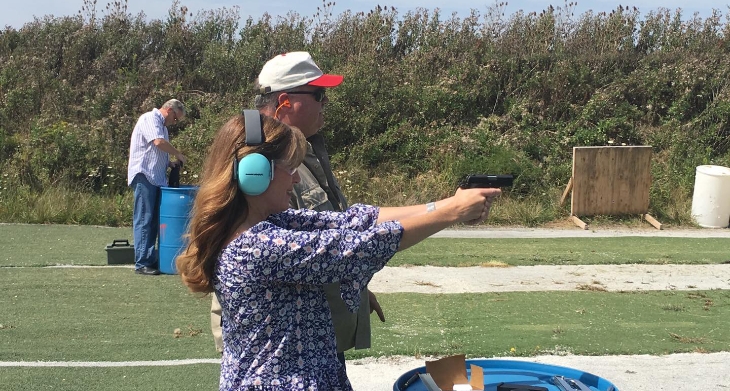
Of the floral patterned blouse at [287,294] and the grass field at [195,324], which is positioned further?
the grass field at [195,324]

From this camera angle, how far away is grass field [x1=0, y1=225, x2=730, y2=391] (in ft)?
17.1

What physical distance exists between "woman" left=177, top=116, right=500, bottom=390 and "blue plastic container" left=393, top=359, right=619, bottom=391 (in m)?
0.76

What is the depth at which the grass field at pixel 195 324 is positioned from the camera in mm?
5211

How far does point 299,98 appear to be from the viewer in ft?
10.1

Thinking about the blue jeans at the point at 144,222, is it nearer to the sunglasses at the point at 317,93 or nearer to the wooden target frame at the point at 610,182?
the sunglasses at the point at 317,93

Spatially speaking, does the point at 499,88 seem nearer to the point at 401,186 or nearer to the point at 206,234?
the point at 401,186

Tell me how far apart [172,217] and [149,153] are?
2.79 ft

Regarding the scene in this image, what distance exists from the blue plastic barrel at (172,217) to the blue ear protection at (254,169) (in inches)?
229

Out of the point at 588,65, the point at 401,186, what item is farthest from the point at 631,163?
the point at 588,65

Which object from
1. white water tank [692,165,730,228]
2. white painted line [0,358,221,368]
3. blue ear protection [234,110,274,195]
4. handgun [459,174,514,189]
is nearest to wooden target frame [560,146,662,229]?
white water tank [692,165,730,228]

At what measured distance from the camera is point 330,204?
3.02m

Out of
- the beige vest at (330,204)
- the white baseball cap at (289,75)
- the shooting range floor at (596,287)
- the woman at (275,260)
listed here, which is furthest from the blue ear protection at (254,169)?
the shooting range floor at (596,287)

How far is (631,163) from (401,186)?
4.26m

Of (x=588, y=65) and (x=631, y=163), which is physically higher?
(x=588, y=65)
